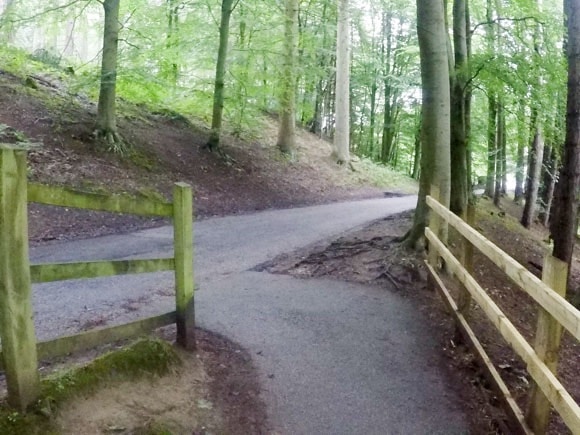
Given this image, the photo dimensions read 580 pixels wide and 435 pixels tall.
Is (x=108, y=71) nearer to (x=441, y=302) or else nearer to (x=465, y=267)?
(x=441, y=302)

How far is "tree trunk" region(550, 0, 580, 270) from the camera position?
24.3ft

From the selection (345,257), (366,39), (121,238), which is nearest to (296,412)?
(345,257)

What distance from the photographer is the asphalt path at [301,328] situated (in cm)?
438

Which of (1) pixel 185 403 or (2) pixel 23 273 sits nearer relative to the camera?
(2) pixel 23 273

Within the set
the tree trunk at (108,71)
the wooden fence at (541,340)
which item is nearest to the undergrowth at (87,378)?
the wooden fence at (541,340)

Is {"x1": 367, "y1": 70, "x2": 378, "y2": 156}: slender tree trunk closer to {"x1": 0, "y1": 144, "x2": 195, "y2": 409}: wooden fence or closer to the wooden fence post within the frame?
the wooden fence post

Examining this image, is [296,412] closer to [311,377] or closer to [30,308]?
[311,377]

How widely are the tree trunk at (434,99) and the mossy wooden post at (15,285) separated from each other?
601 centimetres

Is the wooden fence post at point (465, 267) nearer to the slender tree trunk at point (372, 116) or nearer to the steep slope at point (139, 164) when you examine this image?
the steep slope at point (139, 164)

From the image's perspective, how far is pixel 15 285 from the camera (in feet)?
10.1

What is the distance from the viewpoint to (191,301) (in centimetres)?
481

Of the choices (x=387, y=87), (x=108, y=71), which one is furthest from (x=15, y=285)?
(x=387, y=87)

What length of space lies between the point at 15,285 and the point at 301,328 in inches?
133

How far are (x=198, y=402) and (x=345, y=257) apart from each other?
4.67 metres
